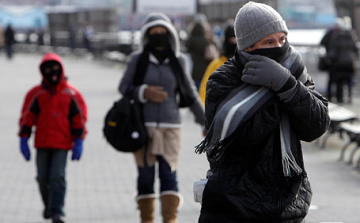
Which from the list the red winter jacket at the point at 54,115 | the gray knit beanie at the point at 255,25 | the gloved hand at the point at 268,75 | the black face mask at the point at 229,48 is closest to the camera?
the gloved hand at the point at 268,75

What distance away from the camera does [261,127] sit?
127 inches

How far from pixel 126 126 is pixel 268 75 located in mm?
3164

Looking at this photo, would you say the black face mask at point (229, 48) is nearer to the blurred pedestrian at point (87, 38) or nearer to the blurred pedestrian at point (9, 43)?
the blurred pedestrian at point (87, 38)

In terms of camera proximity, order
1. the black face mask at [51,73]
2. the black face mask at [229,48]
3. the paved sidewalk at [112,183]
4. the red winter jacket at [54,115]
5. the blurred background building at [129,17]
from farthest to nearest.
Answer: the blurred background building at [129,17] < the black face mask at [229,48] < the paved sidewalk at [112,183] < the black face mask at [51,73] < the red winter jacket at [54,115]

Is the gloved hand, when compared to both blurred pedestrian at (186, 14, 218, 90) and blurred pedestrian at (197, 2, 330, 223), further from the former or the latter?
blurred pedestrian at (186, 14, 218, 90)

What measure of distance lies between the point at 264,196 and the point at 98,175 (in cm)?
643

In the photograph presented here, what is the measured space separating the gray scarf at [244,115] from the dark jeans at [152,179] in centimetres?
300

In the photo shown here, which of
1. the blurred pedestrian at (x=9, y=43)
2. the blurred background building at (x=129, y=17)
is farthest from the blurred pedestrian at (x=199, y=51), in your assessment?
the blurred pedestrian at (x=9, y=43)

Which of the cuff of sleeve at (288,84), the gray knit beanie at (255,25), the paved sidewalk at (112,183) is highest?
the gray knit beanie at (255,25)

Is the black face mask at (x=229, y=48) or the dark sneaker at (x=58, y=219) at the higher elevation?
the black face mask at (x=229, y=48)

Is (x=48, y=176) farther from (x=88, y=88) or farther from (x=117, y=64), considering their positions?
(x=117, y=64)

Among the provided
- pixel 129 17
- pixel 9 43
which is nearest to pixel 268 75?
pixel 129 17

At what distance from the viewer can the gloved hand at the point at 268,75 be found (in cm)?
321

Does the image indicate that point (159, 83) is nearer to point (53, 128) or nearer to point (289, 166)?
point (53, 128)
